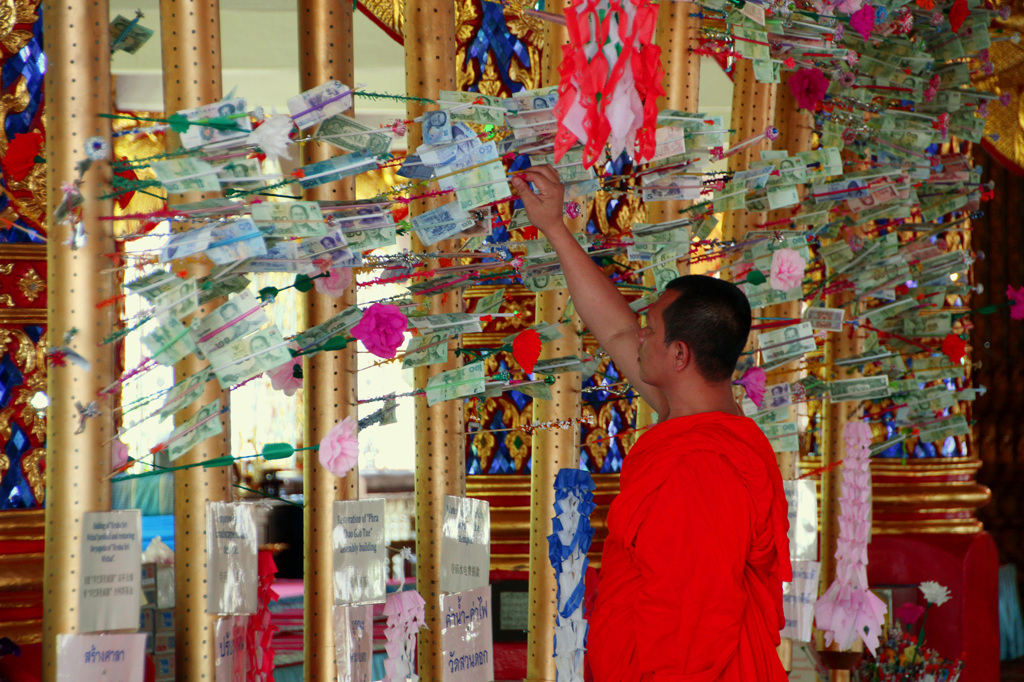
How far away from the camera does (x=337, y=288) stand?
1.92 m

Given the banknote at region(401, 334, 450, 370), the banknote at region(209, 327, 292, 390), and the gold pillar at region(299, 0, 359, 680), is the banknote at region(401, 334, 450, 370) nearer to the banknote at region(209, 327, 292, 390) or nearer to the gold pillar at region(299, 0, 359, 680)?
the gold pillar at region(299, 0, 359, 680)

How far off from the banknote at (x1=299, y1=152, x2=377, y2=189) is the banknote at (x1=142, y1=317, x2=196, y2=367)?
0.32 metres

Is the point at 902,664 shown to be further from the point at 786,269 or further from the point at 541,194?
the point at 541,194

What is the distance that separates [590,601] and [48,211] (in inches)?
53.5

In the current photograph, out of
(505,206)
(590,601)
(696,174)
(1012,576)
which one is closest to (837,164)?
(696,174)

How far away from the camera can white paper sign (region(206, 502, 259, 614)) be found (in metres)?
1.82

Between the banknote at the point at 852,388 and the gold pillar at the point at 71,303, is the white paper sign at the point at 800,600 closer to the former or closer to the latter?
the banknote at the point at 852,388

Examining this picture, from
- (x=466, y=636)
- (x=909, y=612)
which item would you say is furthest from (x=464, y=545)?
(x=909, y=612)

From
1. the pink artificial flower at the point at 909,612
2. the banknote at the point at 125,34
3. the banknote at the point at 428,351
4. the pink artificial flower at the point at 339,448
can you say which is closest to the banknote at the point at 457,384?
the banknote at the point at 428,351

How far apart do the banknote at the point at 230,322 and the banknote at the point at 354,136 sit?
302 millimetres

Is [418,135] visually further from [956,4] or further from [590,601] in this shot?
[956,4]

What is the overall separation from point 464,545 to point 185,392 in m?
0.69

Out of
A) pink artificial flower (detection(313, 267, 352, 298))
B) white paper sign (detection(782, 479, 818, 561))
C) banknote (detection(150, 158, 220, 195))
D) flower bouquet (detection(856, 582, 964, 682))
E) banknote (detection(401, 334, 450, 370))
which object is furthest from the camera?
flower bouquet (detection(856, 582, 964, 682))

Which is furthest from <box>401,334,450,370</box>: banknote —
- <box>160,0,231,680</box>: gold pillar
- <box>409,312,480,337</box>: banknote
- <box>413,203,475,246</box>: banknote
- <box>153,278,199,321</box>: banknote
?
<box>153,278,199,321</box>: banknote
